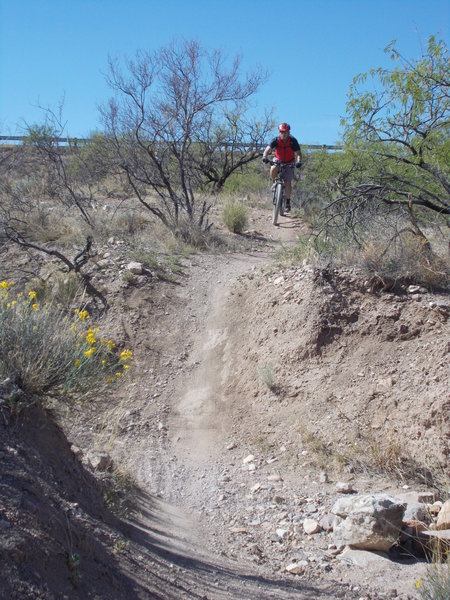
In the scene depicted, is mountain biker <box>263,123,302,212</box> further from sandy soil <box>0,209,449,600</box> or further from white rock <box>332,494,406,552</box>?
white rock <box>332,494,406,552</box>

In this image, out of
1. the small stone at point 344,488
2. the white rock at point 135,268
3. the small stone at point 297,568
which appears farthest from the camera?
the white rock at point 135,268

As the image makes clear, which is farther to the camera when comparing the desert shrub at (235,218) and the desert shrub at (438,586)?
the desert shrub at (235,218)

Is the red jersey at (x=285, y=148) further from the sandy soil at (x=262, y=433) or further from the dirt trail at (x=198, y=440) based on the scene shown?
the sandy soil at (x=262, y=433)

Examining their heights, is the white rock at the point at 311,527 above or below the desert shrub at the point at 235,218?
below

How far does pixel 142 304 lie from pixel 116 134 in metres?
5.39

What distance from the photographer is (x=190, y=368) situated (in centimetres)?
799

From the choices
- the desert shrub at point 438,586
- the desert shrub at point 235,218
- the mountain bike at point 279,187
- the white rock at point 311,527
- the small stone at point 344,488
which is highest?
the mountain bike at point 279,187

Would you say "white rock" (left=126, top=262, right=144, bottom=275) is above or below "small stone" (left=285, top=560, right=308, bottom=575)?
above

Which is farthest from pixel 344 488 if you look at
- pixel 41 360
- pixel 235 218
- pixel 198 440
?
pixel 235 218

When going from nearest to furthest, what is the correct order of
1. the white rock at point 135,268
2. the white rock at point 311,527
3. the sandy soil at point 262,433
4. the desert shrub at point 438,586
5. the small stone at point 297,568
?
the desert shrub at point 438,586 → the sandy soil at point 262,433 → the small stone at point 297,568 → the white rock at point 311,527 → the white rock at point 135,268

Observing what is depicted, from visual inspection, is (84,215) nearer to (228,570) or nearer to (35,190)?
(35,190)

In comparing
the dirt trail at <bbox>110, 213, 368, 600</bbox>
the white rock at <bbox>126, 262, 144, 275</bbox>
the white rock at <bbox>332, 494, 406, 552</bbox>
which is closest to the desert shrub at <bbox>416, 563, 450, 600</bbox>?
the dirt trail at <bbox>110, 213, 368, 600</bbox>

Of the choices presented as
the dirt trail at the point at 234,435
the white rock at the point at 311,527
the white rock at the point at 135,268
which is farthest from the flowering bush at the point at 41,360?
the white rock at the point at 135,268

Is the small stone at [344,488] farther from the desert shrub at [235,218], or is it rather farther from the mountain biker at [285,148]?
the desert shrub at [235,218]
